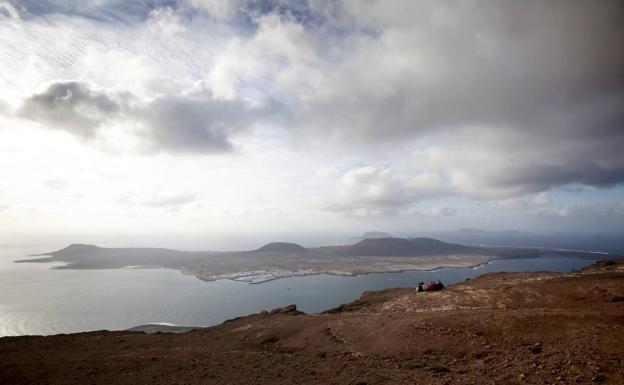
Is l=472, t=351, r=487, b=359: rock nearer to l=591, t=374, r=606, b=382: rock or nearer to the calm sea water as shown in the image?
l=591, t=374, r=606, b=382: rock

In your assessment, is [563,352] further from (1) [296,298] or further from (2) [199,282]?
(2) [199,282]

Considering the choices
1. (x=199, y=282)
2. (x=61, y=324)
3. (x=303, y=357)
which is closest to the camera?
(x=303, y=357)

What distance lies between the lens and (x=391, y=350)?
699 inches

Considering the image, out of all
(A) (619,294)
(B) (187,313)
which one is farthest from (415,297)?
(B) (187,313)

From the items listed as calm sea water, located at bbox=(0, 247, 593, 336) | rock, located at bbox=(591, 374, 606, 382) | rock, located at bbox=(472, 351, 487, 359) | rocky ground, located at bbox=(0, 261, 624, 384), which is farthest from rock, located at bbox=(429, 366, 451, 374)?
calm sea water, located at bbox=(0, 247, 593, 336)

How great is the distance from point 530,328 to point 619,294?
11532mm

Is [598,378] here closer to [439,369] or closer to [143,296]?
[439,369]

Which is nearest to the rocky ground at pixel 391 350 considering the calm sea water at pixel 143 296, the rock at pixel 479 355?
the rock at pixel 479 355

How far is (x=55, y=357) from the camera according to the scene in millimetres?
21359

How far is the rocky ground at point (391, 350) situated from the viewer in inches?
512

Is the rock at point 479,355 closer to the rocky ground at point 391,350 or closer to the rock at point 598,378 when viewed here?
the rocky ground at point 391,350

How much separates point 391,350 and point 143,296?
418 feet

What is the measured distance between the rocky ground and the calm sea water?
2712 inches

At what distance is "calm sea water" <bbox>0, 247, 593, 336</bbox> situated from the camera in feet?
288
